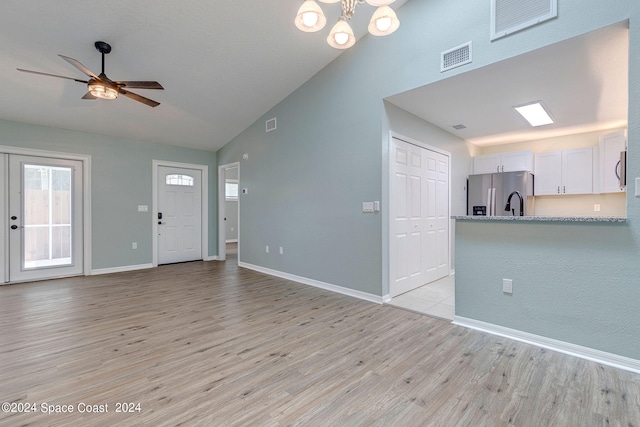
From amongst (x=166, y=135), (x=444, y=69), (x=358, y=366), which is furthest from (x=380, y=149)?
(x=166, y=135)

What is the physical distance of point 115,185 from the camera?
212 inches

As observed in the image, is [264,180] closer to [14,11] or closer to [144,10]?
[144,10]

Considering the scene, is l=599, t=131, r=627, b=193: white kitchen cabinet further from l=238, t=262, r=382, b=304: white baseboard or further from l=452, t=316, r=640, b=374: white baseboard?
l=238, t=262, r=382, b=304: white baseboard

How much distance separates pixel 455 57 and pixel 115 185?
590 centimetres

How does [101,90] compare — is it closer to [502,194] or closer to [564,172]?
[502,194]

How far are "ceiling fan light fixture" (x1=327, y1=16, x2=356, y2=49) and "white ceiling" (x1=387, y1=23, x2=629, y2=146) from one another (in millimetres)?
1343

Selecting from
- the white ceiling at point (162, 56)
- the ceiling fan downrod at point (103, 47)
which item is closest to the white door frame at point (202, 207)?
the white ceiling at point (162, 56)

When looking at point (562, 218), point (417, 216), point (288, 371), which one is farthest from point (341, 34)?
point (417, 216)

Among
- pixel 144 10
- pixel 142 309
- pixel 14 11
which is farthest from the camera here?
pixel 142 309

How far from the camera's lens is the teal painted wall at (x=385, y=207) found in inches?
84.5

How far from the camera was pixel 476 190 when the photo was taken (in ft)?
17.3

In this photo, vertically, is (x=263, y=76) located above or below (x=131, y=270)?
above

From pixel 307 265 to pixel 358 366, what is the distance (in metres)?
2.43

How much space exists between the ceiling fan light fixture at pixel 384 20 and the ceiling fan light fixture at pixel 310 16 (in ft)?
1.20
